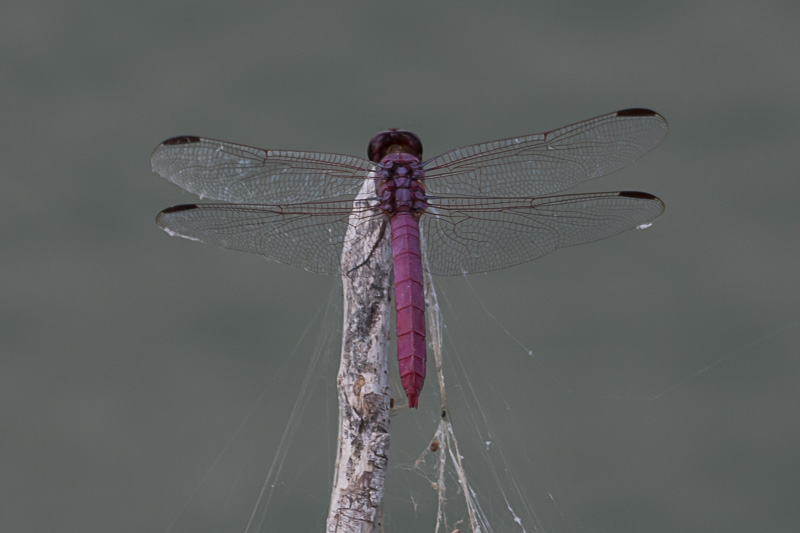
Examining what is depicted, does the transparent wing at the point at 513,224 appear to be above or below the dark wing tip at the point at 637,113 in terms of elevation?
below

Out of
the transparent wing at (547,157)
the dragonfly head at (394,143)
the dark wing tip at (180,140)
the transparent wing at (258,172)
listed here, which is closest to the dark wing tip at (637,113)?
the transparent wing at (547,157)

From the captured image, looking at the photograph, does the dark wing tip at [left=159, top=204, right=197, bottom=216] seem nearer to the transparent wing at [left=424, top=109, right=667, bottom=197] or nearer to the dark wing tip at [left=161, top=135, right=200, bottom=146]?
the dark wing tip at [left=161, top=135, right=200, bottom=146]

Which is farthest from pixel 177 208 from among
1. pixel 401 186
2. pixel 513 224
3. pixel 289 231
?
pixel 513 224

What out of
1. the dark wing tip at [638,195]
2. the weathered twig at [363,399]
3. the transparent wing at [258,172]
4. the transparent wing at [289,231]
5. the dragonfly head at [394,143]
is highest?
the dragonfly head at [394,143]

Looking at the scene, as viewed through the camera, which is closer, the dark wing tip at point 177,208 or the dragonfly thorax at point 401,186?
the dark wing tip at point 177,208

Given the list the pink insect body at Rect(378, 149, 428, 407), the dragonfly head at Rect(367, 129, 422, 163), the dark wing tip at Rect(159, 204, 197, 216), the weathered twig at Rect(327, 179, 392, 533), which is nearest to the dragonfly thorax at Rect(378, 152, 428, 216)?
the pink insect body at Rect(378, 149, 428, 407)

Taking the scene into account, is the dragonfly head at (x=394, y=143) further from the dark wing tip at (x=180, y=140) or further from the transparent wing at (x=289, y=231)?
the dark wing tip at (x=180, y=140)

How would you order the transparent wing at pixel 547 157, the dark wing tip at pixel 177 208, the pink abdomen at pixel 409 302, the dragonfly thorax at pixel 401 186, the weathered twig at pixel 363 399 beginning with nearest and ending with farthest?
the weathered twig at pixel 363 399
the pink abdomen at pixel 409 302
the dark wing tip at pixel 177 208
the dragonfly thorax at pixel 401 186
the transparent wing at pixel 547 157
